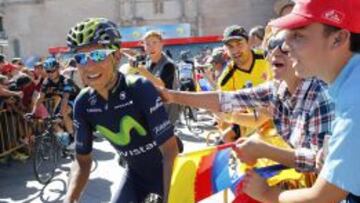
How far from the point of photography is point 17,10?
6388 cm

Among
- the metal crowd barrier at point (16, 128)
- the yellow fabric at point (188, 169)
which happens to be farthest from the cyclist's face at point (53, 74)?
the yellow fabric at point (188, 169)

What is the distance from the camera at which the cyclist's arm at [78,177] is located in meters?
2.99

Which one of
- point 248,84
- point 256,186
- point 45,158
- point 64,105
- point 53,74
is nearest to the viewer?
point 256,186

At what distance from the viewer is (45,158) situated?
8891 millimetres

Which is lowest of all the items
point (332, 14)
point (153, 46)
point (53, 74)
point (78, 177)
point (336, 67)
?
point (53, 74)

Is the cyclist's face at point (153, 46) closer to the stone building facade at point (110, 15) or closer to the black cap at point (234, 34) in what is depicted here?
the black cap at point (234, 34)

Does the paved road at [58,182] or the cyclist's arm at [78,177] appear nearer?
the cyclist's arm at [78,177]

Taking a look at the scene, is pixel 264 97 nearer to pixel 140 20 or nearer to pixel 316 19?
pixel 316 19

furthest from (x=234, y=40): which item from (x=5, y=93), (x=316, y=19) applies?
(x=5, y=93)

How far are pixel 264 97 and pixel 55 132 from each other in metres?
6.70

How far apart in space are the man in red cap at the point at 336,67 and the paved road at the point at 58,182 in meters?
4.30

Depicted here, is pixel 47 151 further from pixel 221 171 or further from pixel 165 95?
pixel 221 171

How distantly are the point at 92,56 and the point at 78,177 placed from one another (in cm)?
70

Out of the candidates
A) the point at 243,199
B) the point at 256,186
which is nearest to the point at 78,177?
the point at 243,199
